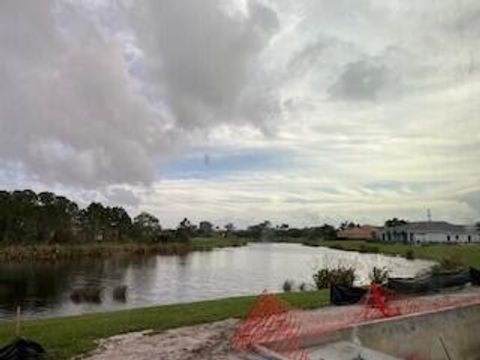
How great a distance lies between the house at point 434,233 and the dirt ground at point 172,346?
114624mm

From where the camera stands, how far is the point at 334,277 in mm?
Result: 26625

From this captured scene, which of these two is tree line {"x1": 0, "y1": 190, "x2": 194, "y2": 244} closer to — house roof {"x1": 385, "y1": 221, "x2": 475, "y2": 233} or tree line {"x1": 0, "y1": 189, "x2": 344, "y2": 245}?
tree line {"x1": 0, "y1": 189, "x2": 344, "y2": 245}

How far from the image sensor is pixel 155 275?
46.2 m

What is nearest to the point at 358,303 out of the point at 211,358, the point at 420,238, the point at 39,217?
the point at 211,358

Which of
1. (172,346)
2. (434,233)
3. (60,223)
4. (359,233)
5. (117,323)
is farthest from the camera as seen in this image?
(359,233)

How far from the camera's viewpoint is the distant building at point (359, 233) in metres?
155

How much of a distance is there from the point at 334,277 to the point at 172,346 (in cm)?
1503

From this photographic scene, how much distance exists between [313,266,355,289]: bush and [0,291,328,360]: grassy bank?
5114 millimetres

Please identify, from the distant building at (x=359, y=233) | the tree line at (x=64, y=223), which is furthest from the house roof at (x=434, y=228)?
the tree line at (x=64, y=223)

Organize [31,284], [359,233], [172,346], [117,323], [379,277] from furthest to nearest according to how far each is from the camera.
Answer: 1. [359,233]
2. [31,284]
3. [379,277]
4. [117,323]
5. [172,346]

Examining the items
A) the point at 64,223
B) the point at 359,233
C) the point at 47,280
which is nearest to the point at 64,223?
the point at 64,223

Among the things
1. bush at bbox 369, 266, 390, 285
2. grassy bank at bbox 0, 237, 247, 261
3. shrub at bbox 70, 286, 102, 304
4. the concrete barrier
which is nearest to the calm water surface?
shrub at bbox 70, 286, 102, 304

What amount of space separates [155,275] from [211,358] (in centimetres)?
3515

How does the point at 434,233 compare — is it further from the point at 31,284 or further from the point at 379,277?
the point at 379,277
